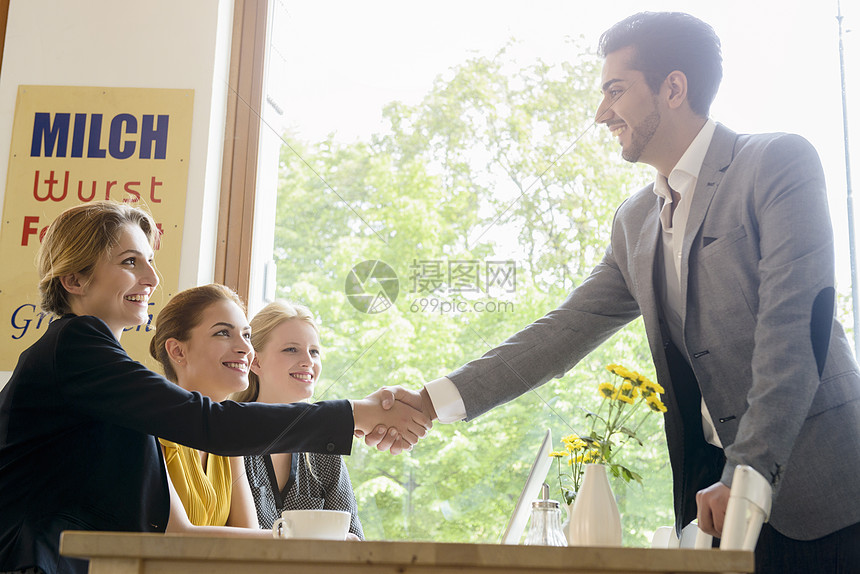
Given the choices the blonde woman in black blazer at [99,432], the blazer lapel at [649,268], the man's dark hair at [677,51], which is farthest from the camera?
the man's dark hair at [677,51]

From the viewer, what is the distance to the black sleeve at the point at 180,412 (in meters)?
1.06

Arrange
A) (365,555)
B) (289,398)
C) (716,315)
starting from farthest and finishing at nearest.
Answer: (289,398) → (716,315) → (365,555)

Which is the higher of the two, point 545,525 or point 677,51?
point 677,51

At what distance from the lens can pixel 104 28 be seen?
2131mm

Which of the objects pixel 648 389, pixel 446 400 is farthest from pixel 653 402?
pixel 446 400

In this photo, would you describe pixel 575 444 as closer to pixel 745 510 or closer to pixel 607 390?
pixel 607 390

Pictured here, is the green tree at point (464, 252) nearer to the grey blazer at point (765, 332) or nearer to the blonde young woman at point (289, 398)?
the blonde young woman at point (289, 398)

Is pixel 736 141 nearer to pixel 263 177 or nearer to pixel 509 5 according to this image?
pixel 509 5

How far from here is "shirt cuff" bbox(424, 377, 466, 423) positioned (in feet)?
4.77

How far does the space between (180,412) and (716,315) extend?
2.58 feet

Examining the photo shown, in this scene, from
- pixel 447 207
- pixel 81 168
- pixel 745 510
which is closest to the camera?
pixel 745 510

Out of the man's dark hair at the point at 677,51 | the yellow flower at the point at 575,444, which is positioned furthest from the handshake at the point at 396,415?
the man's dark hair at the point at 677,51

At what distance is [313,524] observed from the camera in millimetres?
937

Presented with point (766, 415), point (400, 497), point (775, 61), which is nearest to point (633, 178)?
point (775, 61)
